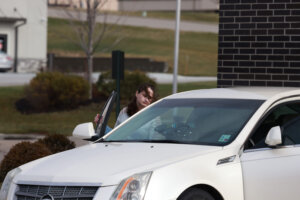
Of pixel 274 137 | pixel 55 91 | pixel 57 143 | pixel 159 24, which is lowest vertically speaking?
pixel 55 91

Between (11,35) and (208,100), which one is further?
(11,35)

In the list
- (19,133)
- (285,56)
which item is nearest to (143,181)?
(285,56)

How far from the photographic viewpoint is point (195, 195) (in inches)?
274

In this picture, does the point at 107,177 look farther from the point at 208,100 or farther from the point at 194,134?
the point at 208,100

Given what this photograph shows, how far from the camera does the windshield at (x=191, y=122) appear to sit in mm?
7734

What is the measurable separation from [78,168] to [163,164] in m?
0.72

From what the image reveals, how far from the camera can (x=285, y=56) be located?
13.4 m

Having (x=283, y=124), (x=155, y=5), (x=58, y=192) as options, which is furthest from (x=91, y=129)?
(x=155, y=5)

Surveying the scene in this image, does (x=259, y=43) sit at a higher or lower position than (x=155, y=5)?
lower

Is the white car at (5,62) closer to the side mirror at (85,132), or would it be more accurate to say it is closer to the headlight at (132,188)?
the side mirror at (85,132)

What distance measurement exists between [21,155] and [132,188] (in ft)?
21.0

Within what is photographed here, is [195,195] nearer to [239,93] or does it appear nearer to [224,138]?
[224,138]

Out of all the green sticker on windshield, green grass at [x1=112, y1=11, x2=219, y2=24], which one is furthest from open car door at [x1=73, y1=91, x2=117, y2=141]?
green grass at [x1=112, y1=11, x2=219, y2=24]

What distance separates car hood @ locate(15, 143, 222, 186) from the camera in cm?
692
